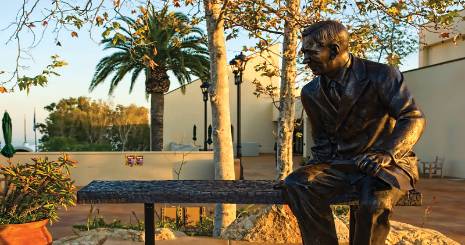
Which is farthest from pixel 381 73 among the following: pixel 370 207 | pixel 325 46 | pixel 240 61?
pixel 240 61

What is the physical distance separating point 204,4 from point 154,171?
844 cm

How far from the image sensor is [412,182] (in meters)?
2.67

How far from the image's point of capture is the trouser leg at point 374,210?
2.55 metres

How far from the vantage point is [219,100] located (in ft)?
19.3

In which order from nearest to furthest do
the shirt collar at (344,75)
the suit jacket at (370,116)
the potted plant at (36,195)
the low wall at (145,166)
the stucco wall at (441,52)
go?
the suit jacket at (370,116) < the shirt collar at (344,75) < the potted plant at (36,195) < the low wall at (145,166) < the stucco wall at (441,52)

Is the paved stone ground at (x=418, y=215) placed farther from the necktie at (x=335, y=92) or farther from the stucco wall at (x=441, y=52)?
the stucco wall at (x=441, y=52)

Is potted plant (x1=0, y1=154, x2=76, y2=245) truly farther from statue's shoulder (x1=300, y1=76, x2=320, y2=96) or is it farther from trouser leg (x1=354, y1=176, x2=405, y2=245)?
trouser leg (x1=354, y1=176, x2=405, y2=245)

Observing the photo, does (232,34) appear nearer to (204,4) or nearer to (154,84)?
(204,4)

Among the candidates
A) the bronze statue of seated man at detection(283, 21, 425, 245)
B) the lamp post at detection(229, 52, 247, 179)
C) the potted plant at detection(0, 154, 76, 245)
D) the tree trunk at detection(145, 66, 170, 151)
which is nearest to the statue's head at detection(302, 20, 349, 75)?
the bronze statue of seated man at detection(283, 21, 425, 245)

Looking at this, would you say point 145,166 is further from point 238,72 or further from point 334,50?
point 334,50

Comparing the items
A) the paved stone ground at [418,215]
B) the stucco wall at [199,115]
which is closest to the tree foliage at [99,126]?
the stucco wall at [199,115]

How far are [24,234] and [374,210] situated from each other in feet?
8.83

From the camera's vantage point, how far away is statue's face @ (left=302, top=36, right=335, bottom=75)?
9.07ft

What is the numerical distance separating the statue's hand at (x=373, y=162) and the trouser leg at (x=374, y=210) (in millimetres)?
71
